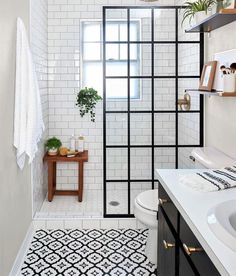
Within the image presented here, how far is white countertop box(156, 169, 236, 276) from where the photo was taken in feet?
3.43

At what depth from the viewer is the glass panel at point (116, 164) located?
135 inches

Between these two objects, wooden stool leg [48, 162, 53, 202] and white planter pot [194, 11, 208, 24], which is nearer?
white planter pot [194, 11, 208, 24]

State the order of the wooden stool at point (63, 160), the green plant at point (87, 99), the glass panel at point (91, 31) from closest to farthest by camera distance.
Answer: the wooden stool at point (63, 160)
the green plant at point (87, 99)
the glass panel at point (91, 31)

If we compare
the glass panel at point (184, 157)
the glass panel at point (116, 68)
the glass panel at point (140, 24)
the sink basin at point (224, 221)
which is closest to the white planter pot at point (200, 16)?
the glass panel at point (140, 24)

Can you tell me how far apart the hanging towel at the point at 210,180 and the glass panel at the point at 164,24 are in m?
1.68

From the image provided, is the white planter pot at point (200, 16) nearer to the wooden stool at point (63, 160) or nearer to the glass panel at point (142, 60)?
the glass panel at point (142, 60)

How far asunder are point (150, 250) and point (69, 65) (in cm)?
253

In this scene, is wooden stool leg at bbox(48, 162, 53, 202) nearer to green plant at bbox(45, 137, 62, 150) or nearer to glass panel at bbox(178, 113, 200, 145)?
green plant at bbox(45, 137, 62, 150)

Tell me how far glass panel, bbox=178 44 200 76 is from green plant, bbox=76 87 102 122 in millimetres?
1340

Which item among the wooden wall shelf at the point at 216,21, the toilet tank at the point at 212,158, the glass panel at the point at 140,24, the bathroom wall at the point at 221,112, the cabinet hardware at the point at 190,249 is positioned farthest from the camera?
the glass panel at the point at 140,24

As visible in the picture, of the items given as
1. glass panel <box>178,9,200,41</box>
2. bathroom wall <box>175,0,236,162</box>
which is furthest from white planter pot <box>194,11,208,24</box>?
glass panel <box>178,9,200,41</box>

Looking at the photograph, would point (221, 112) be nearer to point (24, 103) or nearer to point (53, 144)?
point (24, 103)

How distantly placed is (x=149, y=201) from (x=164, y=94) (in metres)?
1.04

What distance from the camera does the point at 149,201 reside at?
2846mm
